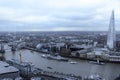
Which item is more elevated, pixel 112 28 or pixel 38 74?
pixel 112 28

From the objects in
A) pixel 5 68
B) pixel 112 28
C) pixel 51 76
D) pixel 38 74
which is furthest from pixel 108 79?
pixel 112 28

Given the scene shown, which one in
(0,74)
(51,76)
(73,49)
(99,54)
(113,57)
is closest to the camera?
(0,74)

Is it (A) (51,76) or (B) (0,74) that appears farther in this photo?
(A) (51,76)

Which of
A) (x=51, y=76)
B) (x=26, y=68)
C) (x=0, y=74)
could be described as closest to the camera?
(x=0, y=74)

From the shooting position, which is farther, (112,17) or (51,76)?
(112,17)

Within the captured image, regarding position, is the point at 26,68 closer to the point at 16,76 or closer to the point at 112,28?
the point at 16,76

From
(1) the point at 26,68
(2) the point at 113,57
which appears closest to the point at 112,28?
(2) the point at 113,57

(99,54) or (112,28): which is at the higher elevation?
(112,28)

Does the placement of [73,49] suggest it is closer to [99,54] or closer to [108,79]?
[99,54]

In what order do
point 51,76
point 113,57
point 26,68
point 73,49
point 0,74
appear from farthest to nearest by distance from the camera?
point 73,49, point 113,57, point 26,68, point 51,76, point 0,74
